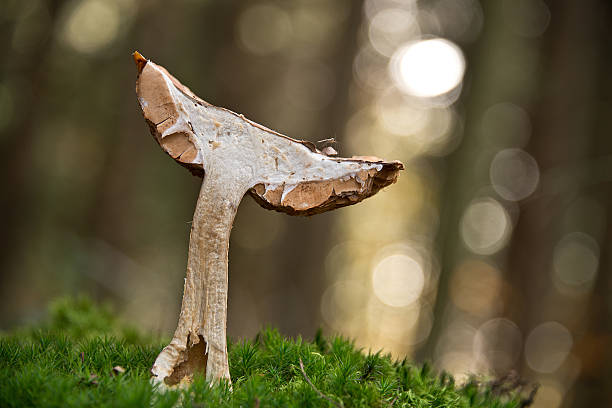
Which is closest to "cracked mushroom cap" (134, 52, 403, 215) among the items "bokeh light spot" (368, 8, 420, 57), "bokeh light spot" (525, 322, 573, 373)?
"bokeh light spot" (525, 322, 573, 373)

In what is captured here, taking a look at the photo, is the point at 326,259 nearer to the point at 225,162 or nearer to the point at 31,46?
A: the point at 225,162

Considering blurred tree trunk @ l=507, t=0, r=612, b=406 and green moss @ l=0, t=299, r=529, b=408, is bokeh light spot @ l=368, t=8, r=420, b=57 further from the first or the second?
green moss @ l=0, t=299, r=529, b=408

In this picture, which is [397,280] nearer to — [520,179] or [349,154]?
[520,179]

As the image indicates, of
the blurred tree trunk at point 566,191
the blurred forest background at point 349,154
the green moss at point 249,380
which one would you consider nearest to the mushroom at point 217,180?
the green moss at point 249,380

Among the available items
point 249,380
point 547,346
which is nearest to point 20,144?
point 249,380

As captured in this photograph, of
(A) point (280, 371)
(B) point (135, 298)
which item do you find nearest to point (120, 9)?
(B) point (135, 298)

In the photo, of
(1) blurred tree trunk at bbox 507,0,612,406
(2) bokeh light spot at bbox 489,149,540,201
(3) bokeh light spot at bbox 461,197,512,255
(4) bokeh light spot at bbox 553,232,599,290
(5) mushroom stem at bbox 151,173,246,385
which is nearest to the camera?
(5) mushroom stem at bbox 151,173,246,385

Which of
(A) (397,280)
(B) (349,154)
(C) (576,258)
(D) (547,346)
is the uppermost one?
(B) (349,154)
